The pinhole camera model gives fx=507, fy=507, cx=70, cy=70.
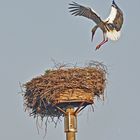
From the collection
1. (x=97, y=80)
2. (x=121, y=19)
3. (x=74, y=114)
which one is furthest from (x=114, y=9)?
(x=74, y=114)

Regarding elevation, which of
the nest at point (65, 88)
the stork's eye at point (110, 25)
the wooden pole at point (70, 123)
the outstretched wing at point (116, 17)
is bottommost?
the wooden pole at point (70, 123)

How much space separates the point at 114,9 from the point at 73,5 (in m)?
1.06

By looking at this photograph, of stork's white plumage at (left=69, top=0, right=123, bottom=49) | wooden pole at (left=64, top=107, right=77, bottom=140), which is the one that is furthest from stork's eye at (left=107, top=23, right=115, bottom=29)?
wooden pole at (left=64, top=107, right=77, bottom=140)

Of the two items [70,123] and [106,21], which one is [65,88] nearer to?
[70,123]

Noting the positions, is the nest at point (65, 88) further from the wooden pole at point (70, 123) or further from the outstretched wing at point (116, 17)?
the outstretched wing at point (116, 17)

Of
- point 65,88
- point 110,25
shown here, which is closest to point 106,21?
point 110,25

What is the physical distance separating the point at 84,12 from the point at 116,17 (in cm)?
82

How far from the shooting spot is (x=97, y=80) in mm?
11430

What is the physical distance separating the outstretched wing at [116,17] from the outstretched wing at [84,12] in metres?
0.38

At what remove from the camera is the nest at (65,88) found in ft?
36.5

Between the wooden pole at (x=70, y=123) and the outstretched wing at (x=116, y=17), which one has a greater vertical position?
the outstretched wing at (x=116, y=17)

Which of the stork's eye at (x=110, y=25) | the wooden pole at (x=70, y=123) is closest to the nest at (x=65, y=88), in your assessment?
the wooden pole at (x=70, y=123)

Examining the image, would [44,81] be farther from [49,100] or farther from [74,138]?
[74,138]

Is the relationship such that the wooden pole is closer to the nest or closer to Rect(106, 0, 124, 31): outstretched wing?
the nest
